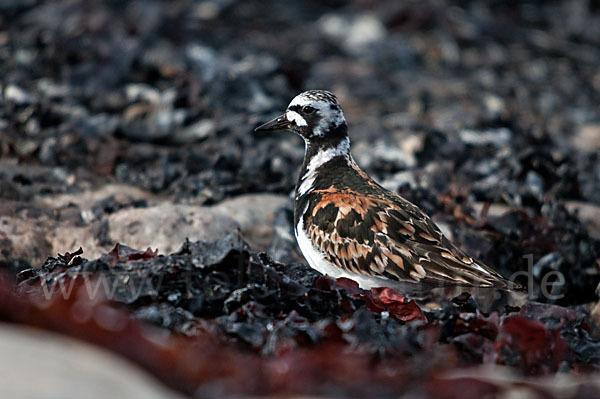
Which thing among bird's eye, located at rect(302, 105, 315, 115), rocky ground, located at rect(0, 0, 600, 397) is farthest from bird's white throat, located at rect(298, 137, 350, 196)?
rocky ground, located at rect(0, 0, 600, 397)

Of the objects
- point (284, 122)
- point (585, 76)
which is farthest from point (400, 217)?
point (585, 76)

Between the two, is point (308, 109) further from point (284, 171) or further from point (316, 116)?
point (284, 171)

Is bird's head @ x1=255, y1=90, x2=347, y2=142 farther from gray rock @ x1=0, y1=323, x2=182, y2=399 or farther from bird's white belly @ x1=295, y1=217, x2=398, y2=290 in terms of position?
gray rock @ x1=0, y1=323, x2=182, y2=399

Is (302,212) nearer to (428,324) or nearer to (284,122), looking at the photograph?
(284,122)

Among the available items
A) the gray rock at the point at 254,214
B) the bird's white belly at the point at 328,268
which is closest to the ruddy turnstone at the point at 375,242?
the bird's white belly at the point at 328,268

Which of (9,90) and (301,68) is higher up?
(301,68)
